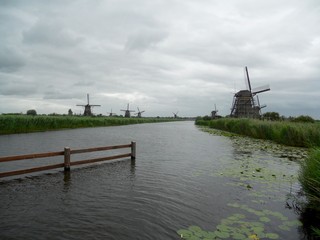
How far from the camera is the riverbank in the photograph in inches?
269

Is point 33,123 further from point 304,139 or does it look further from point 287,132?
point 304,139

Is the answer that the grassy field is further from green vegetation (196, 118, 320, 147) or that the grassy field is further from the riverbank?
green vegetation (196, 118, 320, 147)

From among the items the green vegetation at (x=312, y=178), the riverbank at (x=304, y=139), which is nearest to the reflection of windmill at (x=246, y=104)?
the riverbank at (x=304, y=139)

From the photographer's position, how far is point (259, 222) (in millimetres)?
6664

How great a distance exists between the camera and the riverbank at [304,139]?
6.82 meters

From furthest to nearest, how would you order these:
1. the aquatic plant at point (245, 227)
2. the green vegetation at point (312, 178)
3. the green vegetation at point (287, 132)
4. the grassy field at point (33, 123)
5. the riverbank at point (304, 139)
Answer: the grassy field at point (33, 123) → the green vegetation at point (287, 132) → the riverbank at point (304, 139) → the green vegetation at point (312, 178) → the aquatic plant at point (245, 227)

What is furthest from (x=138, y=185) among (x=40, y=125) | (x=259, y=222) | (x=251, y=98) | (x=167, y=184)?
(x=251, y=98)

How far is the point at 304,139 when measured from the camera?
21266 mm

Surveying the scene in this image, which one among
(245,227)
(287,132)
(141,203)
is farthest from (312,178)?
(287,132)

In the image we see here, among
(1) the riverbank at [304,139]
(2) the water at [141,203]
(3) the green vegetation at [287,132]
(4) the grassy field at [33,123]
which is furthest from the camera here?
(4) the grassy field at [33,123]

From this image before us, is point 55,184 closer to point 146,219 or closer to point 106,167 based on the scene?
point 106,167

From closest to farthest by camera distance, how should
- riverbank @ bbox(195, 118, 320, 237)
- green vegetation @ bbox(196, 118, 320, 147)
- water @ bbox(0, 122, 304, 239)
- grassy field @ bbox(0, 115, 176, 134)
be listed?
water @ bbox(0, 122, 304, 239) → riverbank @ bbox(195, 118, 320, 237) → green vegetation @ bbox(196, 118, 320, 147) → grassy field @ bbox(0, 115, 176, 134)

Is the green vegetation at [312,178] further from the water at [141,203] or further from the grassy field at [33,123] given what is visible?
the grassy field at [33,123]

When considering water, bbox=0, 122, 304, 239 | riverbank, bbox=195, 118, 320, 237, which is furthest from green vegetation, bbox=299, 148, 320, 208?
water, bbox=0, 122, 304, 239
